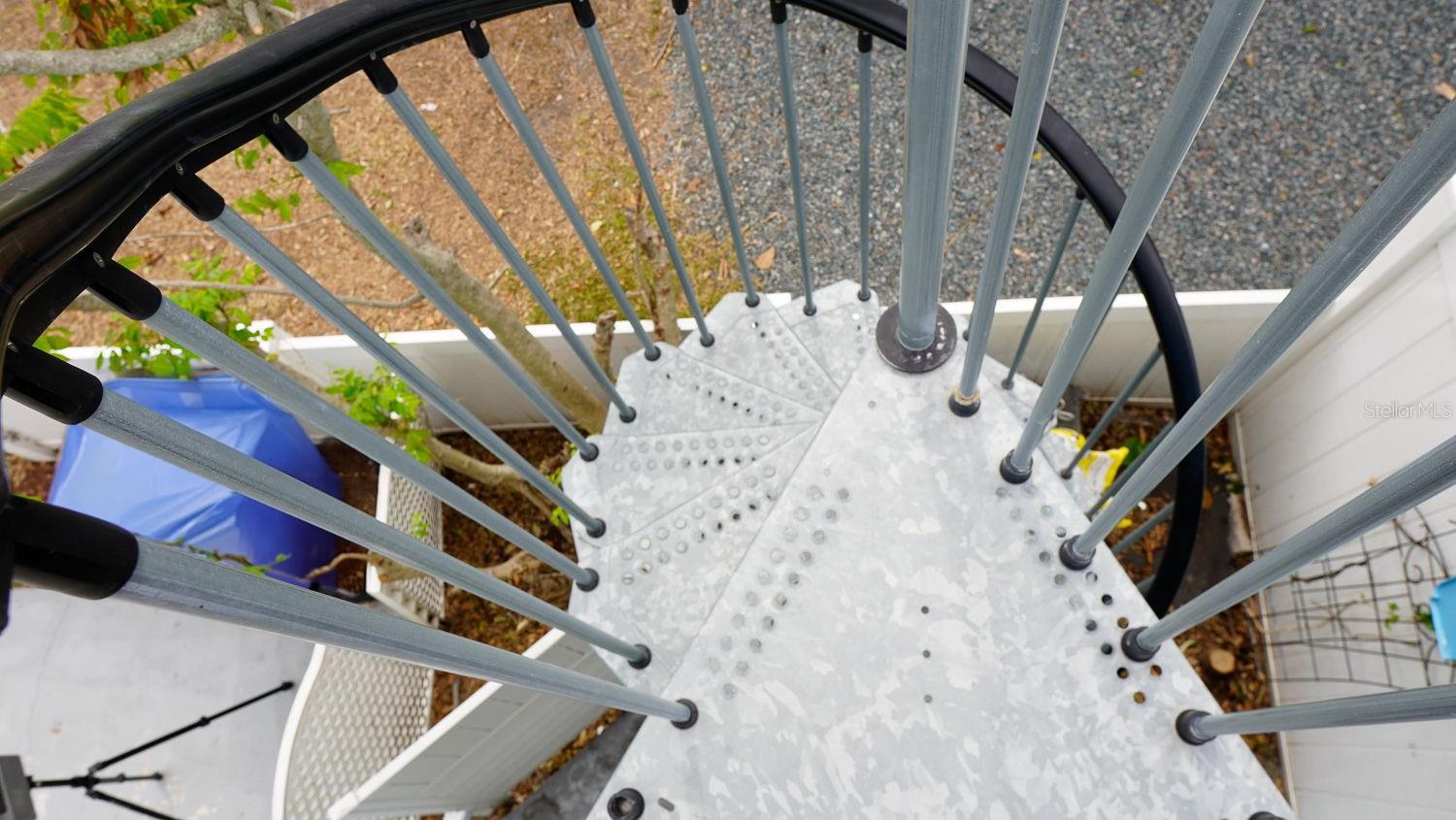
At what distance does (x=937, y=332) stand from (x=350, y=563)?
3.16 metres

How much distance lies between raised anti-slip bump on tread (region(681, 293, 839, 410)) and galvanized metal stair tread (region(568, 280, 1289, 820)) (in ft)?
3.26

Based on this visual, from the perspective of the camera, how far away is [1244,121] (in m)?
3.94

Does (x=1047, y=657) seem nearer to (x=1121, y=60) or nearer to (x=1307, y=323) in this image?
(x=1307, y=323)

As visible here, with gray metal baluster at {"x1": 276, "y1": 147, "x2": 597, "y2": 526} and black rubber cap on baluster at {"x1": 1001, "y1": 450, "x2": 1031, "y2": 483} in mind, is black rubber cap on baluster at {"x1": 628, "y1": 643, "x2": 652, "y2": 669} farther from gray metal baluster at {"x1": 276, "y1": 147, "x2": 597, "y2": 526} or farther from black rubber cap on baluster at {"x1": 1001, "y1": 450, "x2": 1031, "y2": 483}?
black rubber cap on baluster at {"x1": 1001, "y1": 450, "x2": 1031, "y2": 483}

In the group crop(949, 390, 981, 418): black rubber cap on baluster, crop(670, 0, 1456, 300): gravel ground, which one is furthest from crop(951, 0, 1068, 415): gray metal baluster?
crop(670, 0, 1456, 300): gravel ground

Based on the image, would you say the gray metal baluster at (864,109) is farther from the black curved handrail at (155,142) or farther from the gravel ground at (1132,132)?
the gravel ground at (1132,132)

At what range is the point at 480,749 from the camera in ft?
8.77

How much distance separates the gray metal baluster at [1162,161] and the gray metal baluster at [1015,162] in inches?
4.2

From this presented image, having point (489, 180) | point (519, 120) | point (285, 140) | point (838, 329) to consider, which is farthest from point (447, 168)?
point (489, 180)

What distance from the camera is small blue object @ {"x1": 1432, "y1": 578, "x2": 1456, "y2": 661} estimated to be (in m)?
2.27

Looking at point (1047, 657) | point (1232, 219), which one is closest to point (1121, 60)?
point (1232, 219)

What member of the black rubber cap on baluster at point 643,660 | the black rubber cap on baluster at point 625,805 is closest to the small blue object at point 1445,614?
the black rubber cap on baluster at point 643,660

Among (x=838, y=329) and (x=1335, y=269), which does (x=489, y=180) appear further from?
(x=1335, y=269)

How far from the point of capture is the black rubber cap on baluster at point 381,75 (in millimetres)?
1190
